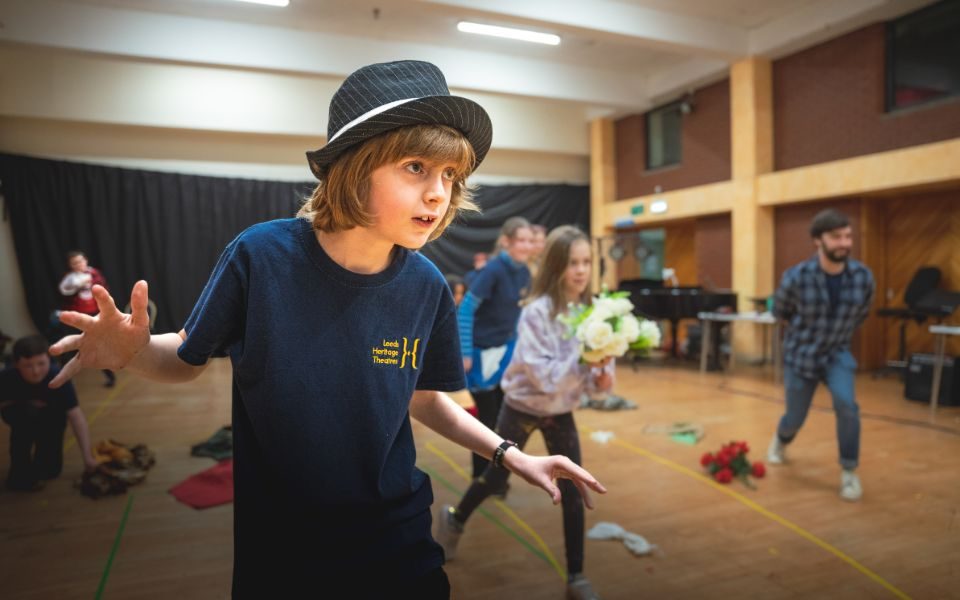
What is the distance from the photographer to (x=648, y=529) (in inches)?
142

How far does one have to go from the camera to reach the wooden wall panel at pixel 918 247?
862 centimetres

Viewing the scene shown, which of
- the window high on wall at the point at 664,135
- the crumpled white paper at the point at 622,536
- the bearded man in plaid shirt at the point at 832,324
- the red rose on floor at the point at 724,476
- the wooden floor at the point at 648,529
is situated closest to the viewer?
the wooden floor at the point at 648,529

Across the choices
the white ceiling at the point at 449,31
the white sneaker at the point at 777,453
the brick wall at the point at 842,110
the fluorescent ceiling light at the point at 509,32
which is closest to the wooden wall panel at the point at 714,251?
the brick wall at the point at 842,110

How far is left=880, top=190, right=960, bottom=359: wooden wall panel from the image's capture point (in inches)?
340

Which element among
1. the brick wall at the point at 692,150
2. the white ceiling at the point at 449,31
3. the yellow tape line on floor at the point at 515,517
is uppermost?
the white ceiling at the point at 449,31

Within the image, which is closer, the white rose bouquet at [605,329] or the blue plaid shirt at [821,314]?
the white rose bouquet at [605,329]

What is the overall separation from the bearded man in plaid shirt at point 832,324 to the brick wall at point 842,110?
17.7ft

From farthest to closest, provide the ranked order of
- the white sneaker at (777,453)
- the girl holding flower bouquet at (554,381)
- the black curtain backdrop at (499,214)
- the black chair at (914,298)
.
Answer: the black curtain backdrop at (499,214)
the black chair at (914,298)
the white sneaker at (777,453)
the girl holding flower bouquet at (554,381)

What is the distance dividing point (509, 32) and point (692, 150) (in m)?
4.73

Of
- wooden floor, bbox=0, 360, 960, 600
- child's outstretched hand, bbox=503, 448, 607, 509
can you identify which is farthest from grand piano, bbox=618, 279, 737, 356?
child's outstretched hand, bbox=503, 448, 607, 509

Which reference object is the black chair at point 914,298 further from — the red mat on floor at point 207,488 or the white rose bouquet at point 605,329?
the red mat on floor at point 207,488

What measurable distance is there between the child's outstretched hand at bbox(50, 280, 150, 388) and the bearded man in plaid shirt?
13.8ft

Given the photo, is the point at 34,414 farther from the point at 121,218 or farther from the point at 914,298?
the point at 914,298

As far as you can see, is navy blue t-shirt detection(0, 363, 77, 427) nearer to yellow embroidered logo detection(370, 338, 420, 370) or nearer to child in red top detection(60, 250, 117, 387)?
child in red top detection(60, 250, 117, 387)
